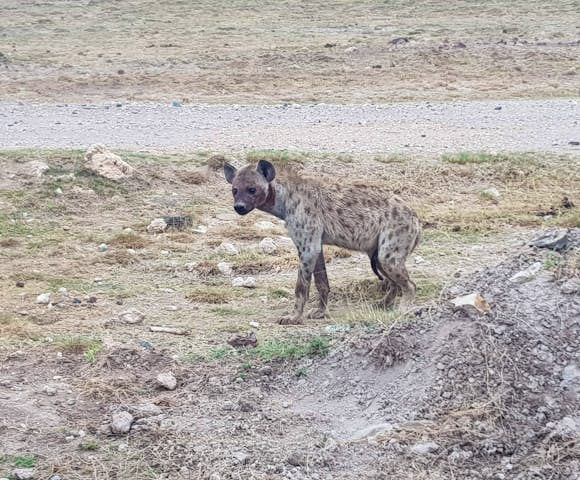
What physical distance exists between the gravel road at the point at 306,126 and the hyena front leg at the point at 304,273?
15.5 feet

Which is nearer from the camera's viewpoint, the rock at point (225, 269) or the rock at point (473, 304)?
the rock at point (473, 304)

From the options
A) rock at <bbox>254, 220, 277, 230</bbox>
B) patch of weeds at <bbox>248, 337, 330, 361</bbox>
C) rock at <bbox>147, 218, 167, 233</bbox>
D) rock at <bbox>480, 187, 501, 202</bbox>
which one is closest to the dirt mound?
patch of weeds at <bbox>248, 337, 330, 361</bbox>

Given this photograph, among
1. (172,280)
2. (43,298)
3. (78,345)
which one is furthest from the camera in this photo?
(172,280)

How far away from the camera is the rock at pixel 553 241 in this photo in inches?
266

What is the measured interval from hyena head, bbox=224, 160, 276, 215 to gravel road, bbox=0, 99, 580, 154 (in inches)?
191

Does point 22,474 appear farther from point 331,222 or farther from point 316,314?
point 331,222

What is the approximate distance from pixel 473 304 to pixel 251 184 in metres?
1.93

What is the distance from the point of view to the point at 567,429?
5.31m

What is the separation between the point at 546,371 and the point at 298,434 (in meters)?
1.49

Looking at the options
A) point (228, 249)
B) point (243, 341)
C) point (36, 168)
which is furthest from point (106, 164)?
point (243, 341)

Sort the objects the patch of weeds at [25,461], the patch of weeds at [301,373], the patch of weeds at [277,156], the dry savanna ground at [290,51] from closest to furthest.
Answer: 1. the patch of weeds at [25,461]
2. the patch of weeds at [301,373]
3. the patch of weeds at [277,156]
4. the dry savanna ground at [290,51]

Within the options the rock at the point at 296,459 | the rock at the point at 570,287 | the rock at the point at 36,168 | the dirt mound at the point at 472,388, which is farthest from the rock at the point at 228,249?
the rock at the point at 296,459

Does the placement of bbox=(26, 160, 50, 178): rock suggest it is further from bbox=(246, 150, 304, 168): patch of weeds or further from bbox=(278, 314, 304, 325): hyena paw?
bbox=(278, 314, 304, 325): hyena paw

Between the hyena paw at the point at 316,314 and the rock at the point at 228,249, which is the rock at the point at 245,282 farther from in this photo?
the hyena paw at the point at 316,314
